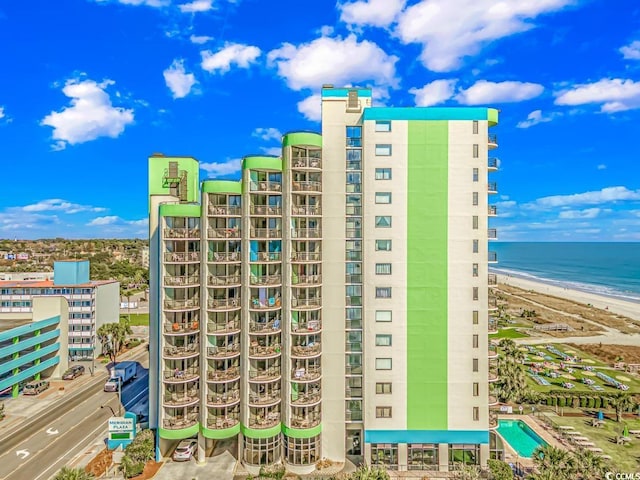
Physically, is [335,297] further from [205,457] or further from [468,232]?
[205,457]

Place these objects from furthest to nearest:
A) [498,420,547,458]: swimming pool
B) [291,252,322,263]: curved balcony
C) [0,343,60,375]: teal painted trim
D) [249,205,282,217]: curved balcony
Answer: [0,343,60,375]: teal painted trim, [498,420,547,458]: swimming pool, [249,205,282,217]: curved balcony, [291,252,322,263]: curved balcony

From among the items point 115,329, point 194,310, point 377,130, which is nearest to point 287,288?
point 194,310

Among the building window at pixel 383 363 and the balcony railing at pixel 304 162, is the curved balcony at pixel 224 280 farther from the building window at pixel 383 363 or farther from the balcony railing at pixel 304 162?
the building window at pixel 383 363

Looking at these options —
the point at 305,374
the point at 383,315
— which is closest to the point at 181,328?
the point at 305,374

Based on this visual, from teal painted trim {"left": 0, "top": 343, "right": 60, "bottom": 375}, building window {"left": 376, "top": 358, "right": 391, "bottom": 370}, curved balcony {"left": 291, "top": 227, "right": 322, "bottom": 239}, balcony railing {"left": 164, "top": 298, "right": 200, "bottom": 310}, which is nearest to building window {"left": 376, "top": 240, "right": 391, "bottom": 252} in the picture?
curved balcony {"left": 291, "top": 227, "right": 322, "bottom": 239}

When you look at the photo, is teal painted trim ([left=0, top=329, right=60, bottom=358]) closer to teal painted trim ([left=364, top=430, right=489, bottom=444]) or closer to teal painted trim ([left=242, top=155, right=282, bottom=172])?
teal painted trim ([left=242, top=155, right=282, bottom=172])

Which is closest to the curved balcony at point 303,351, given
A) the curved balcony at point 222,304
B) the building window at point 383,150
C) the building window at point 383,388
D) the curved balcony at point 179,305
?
the building window at point 383,388

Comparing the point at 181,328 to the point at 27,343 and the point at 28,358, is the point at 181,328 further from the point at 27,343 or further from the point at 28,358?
the point at 28,358
